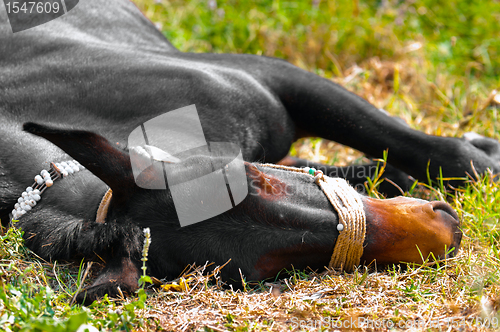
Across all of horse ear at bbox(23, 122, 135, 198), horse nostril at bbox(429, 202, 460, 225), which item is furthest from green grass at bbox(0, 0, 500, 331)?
horse ear at bbox(23, 122, 135, 198)

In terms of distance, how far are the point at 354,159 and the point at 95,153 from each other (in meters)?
2.09

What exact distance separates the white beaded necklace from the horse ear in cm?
39

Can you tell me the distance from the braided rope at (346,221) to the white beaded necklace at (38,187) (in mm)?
920

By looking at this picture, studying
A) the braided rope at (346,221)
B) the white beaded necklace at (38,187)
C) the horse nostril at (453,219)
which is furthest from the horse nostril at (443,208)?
the white beaded necklace at (38,187)

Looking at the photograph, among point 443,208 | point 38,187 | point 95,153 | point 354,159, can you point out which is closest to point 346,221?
point 443,208

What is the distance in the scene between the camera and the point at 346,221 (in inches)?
65.1

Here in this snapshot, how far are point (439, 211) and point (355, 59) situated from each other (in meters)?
3.03

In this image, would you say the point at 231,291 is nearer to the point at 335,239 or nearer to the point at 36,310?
the point at 335,239

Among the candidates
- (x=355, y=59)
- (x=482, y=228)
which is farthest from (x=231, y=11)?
(x=482, y=228)

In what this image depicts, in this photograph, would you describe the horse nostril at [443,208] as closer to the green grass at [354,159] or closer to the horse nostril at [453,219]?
the horse nostril at [453,219]

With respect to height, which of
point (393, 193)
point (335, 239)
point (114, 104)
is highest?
point (114, 104)

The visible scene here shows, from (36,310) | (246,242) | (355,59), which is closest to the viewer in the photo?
(36,310)

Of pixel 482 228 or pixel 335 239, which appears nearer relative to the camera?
pixel 335 239

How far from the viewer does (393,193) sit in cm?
280
